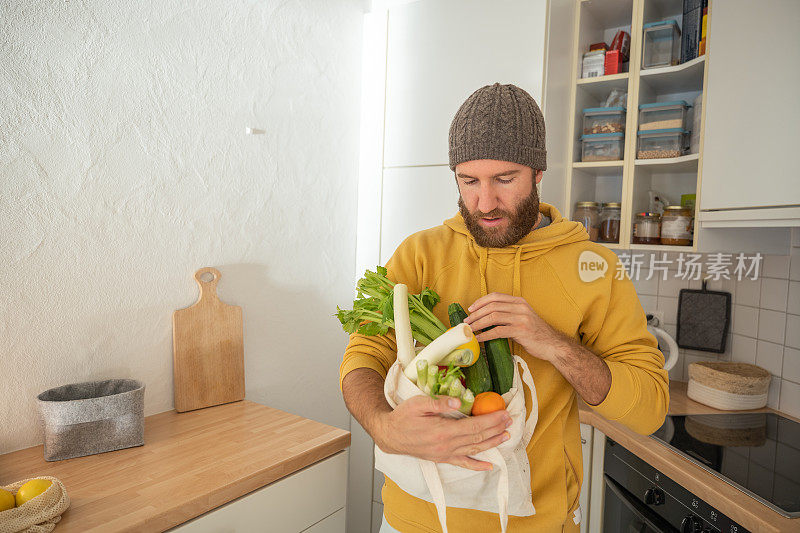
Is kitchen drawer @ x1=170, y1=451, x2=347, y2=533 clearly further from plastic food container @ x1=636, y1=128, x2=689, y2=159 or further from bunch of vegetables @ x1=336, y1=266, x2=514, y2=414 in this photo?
plastic food container @ x1=636, y1=128, x2=689, y2=159

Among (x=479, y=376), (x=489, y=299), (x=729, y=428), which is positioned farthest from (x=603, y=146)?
(x=479, y=376)

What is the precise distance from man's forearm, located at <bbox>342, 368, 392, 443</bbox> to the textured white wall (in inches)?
33.8

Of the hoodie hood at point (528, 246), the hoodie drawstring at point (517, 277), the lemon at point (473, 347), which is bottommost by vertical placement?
the lemon at point (473, 347)

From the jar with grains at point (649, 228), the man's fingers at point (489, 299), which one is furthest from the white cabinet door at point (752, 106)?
the man's fingers at point (489, 299)

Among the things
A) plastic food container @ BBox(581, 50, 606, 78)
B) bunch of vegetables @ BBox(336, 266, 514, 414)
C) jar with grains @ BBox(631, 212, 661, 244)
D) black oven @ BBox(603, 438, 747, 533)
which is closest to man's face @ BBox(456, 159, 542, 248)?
bunch of vegetables @ BBox(336, 266, 514, 414)

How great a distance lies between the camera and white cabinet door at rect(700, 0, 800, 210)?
1.53 meters

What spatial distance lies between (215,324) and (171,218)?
371 millimetres

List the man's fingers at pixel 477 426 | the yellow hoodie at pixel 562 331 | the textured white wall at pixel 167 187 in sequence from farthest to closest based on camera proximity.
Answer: the textured white wall at pixel 167 187, the yellow hoodie at pixel 562 331, the man's fingers at pixel 477 426

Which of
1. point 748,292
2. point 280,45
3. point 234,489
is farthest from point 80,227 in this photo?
point 748,292

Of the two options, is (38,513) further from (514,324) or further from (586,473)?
(586,473)

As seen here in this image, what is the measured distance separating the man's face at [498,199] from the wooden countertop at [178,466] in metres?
0.78

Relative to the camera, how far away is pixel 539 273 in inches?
43.6

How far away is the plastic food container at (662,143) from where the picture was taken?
6.48ft

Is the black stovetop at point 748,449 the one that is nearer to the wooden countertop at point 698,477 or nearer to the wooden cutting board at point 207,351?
the wooden countertop at point 698,477
